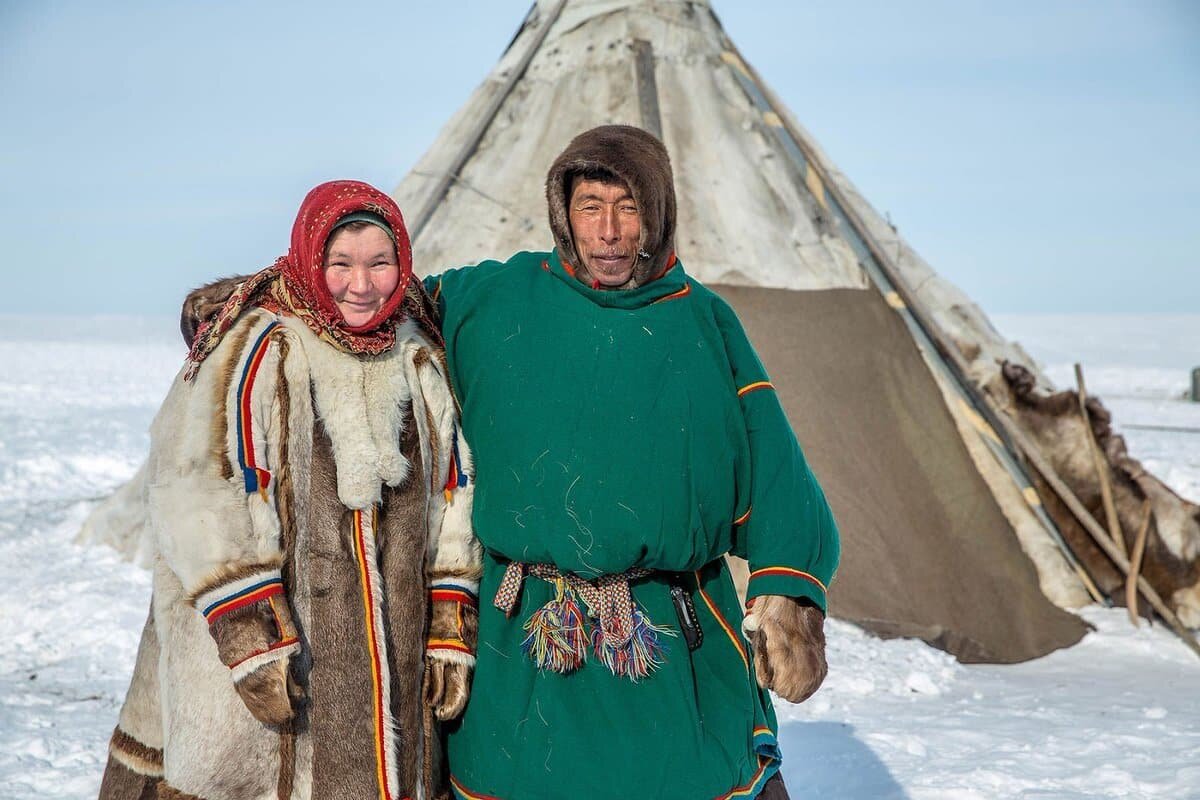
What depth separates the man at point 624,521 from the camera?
2.16m

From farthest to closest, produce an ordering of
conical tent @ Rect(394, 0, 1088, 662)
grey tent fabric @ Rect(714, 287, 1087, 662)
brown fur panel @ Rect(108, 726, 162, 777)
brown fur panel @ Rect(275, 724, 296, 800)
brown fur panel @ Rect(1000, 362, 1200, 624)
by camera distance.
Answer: brown fur panel @ Rect(1000, 362, 1200, 624), conical tent @ Rect(394, 0, 1088, 662), grey tent fabric @ Rect(714, 287, 1087, 662), brown fur panel @ Rect(108, 726, 162, 777), brown fur panel @ Rect(275, 724, 296, 800)

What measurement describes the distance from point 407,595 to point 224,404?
1.57 feet

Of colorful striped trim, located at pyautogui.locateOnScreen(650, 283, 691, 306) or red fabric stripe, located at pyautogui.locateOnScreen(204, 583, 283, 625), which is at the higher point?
colorful striped trim, located at pyautogui.locateOnScreen(650, 283, 691, 306)

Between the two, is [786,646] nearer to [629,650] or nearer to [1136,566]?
[629,650]

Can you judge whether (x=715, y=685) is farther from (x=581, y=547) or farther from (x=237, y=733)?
(x=237, y=733)

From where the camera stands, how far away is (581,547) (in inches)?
84.2

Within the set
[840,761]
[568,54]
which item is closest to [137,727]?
[840,761]

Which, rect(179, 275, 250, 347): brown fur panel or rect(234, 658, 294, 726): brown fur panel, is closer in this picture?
rect(234, 658, 294, 726): brown fur panel

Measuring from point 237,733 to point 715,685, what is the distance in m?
0.90

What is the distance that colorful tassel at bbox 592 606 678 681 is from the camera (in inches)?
85.4

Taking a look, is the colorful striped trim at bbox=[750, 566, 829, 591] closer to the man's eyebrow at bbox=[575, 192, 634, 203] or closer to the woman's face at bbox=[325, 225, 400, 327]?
the man's eyebrow at bbox=[575, 192, 634, 203]

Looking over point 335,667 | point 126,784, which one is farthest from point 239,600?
point 126,784

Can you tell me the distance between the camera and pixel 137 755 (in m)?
2.17

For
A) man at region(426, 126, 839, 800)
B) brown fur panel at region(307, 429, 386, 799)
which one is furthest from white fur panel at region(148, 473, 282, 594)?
man at region(426, 126, 839, 800)
